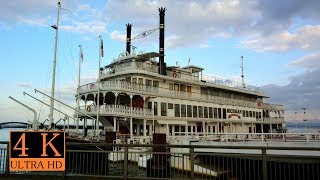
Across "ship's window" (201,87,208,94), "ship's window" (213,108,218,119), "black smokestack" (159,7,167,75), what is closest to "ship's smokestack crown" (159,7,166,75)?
"black smokestack" (159,7,167,75)

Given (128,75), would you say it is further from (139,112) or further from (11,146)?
(11,146)

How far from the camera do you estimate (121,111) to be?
34906mm

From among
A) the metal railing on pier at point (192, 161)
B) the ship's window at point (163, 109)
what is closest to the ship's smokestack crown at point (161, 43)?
the ship's window at point (163, 109)

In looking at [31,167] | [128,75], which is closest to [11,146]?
[31,167]

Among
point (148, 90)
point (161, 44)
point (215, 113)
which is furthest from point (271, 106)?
point (148, 90)

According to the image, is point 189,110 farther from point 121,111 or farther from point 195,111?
point 121,111

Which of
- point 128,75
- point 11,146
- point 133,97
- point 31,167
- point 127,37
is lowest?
point 31,167

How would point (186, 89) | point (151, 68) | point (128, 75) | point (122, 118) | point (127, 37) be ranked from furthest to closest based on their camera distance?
point (127, 37) < point (186, 89) < point (151, 68) < point (128, 75) < point (122, 118)

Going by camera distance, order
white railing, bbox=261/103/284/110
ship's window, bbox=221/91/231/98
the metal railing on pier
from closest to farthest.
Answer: the metal railing on pier → ship's window, bbox=221/91/231/98 → white railing, bbox=261/103/284/110

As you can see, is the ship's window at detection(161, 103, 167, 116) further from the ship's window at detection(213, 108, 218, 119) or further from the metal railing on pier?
the metal railing on pier

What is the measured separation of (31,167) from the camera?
8.12 m

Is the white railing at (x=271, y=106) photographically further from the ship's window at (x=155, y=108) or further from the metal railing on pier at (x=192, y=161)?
the metal railing on pier at (x=192, y=161)

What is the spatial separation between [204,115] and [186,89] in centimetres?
453

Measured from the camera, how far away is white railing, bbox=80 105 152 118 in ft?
113
